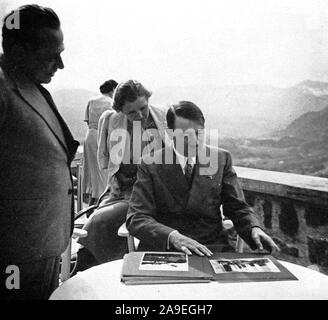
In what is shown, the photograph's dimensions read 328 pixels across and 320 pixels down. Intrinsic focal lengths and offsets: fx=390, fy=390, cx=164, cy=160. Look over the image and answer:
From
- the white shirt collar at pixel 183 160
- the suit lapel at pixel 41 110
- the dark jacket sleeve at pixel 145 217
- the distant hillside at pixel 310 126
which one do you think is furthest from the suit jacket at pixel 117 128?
the distant hillside at pixel 310 126

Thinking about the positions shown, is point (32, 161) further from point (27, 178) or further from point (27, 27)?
point (27, 27)

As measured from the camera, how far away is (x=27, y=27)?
1.67 m

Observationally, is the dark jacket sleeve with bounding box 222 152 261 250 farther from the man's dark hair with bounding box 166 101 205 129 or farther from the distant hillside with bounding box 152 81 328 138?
the distant hillside with bounding box 152 81 328 138

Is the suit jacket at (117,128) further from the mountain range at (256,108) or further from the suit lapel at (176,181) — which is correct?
the mountain range at (256,108)

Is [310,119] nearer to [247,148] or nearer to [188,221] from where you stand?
[247,148]

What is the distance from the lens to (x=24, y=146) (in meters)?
1.53

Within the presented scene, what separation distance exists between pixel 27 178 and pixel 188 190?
1.02 metres

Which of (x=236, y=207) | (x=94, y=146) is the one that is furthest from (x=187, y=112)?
(x=94, y=146)

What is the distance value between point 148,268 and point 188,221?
731 millimetres

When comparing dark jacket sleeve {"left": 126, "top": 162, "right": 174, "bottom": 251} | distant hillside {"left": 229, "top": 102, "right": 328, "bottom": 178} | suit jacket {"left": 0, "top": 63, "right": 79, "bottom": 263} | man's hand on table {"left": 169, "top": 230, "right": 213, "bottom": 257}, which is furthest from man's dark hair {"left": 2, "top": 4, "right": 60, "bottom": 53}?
distant hillside {"left": 229, "top": 102, "right": 328, "bottom": 178}

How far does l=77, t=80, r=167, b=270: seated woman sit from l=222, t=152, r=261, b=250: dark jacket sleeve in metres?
0.81

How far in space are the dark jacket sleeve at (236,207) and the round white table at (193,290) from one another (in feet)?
2.07

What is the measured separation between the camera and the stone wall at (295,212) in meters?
2.87
